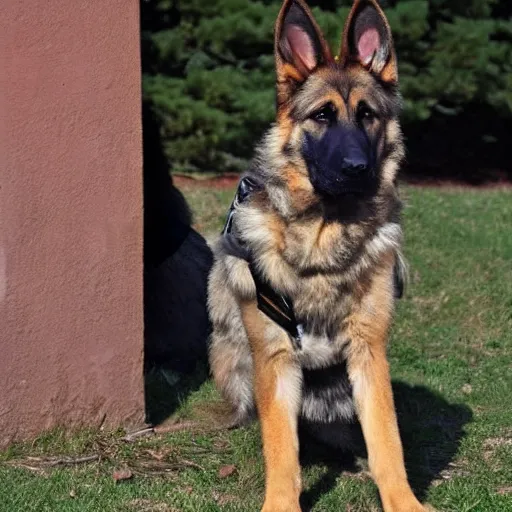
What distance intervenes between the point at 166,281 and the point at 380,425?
272 centimetres

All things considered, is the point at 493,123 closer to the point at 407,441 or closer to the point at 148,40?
the point at 148,40

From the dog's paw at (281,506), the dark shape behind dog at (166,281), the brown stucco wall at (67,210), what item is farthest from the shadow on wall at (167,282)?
the dog's paw at (281,506)

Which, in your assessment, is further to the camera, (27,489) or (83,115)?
(83,115)

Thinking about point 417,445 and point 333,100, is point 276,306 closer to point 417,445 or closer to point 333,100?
point 333,100

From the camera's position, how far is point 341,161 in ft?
13.5

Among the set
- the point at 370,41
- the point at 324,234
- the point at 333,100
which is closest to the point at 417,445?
the point at 324,234

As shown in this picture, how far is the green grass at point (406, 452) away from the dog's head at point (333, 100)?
685 millimetres

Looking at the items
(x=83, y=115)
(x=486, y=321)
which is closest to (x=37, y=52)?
(x=83, y=115)

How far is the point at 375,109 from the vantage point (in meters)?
4.38

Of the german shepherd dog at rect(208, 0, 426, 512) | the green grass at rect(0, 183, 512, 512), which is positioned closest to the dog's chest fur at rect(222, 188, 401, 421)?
the german shepherd dog at rect(208, 0, 426, 512)

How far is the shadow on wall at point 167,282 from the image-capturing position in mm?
6492

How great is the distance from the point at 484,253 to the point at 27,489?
5.44m

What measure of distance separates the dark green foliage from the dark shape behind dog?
21.2ft

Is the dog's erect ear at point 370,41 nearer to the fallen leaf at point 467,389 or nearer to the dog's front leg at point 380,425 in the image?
the dog's front leg at point 380,425
